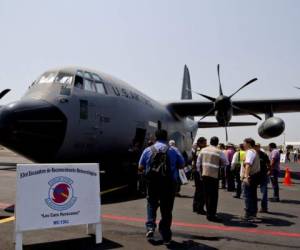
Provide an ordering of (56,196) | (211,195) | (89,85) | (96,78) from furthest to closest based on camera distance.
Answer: (96,78), (89,85), (211,195), (56,196)

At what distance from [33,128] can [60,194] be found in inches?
150

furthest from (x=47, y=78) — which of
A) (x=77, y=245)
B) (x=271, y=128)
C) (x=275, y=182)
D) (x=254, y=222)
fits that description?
(x=271, y=128)

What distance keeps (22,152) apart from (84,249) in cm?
495

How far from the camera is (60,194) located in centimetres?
647

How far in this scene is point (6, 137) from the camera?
9.45 m

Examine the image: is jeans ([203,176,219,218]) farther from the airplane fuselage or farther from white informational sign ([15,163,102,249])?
the airplane fuselage

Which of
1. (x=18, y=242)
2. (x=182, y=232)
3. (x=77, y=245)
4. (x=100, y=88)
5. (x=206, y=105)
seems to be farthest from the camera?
(x=206, y=105)

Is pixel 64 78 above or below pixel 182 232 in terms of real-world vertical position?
above

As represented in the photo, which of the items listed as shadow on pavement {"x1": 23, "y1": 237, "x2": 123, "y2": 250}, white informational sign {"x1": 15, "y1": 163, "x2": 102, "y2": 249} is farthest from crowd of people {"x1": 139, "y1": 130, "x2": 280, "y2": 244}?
white informational sign {"x1": 15, "y1": 163, "x2": 102, "y2": 249}

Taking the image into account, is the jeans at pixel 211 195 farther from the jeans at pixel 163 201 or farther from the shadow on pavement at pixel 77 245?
the shadow on pavement at pixel 77 245

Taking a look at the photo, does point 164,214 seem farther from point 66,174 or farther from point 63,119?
point 63,119

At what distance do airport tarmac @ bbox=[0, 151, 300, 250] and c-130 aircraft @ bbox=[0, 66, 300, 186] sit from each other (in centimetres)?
192

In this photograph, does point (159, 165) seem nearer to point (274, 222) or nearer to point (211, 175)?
point (211, 175)

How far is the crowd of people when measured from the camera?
6.61 metres
